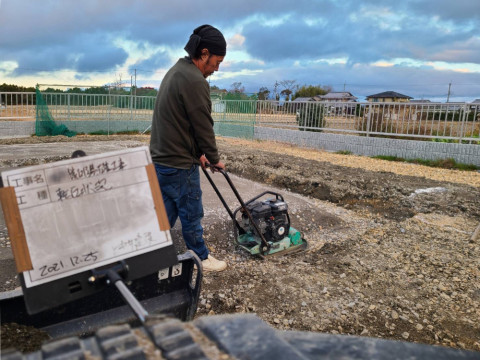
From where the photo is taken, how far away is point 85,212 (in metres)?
1.71

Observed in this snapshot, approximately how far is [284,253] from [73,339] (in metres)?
3.76

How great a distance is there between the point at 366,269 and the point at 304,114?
12121 mm

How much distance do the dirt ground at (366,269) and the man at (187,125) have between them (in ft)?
2.90

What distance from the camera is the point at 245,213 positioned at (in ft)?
15.0

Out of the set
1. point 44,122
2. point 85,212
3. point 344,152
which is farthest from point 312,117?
point 85,212

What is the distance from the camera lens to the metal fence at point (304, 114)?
12.6m

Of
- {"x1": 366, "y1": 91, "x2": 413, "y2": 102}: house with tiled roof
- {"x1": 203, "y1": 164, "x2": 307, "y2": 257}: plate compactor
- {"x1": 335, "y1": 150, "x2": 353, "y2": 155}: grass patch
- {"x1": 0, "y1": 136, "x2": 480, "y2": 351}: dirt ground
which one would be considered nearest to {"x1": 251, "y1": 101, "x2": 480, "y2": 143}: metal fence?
{"x1": 335, "y1": 150, "x2": 353, "y2": 155}: grass patch

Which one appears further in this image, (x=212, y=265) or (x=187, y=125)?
→ (x=212, y=265)

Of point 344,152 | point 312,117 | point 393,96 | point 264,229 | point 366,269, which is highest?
point 393,96

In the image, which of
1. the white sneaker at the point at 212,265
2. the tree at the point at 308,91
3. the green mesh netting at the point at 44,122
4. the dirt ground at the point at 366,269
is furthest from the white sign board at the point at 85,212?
the tree at the point at 308,91

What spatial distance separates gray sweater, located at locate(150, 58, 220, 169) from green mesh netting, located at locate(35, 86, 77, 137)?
14.7 meters

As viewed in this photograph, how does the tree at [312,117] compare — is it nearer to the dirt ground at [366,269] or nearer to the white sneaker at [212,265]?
the dirt ground at [366,269]

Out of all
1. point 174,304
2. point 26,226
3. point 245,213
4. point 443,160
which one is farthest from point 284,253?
point 443,160

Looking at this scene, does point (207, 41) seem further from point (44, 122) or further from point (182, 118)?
point (44, 122)
